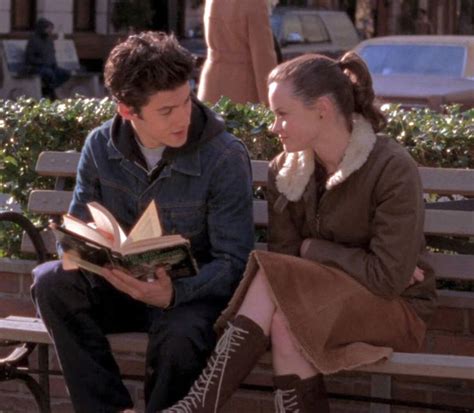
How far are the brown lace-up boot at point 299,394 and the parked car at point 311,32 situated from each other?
18.4 m

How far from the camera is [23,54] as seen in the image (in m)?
24.9

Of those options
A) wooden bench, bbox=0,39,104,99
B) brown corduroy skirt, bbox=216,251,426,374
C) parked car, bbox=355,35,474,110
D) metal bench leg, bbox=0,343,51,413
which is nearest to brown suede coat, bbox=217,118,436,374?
brown corduroy skirt, bbox=216,251,426,374

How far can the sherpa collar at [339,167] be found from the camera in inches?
179

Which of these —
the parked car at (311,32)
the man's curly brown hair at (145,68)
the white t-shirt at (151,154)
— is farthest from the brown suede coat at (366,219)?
the parked car at (311,32)

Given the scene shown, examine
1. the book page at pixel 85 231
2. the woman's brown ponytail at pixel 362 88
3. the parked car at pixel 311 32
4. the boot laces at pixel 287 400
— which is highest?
the woman's brown ponytail at pixel 362 88

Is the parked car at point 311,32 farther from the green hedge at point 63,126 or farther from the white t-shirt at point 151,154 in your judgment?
the white t-shirt at point 151,154

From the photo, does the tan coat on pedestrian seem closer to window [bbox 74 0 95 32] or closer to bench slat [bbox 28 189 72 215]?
bench slat [bbox 28 189 72 215]

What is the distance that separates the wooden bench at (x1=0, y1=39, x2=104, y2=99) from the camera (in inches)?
923

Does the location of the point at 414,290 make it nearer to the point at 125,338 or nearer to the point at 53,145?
the point at 125,338

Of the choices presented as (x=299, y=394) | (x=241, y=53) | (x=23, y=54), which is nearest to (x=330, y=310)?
(x=299, y=394)

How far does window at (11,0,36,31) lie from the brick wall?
22.7m

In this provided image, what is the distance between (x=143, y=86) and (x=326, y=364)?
1.01 metres

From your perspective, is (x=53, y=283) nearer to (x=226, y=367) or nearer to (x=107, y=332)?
(x=107, y=332)

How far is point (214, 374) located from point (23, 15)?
2447cm
